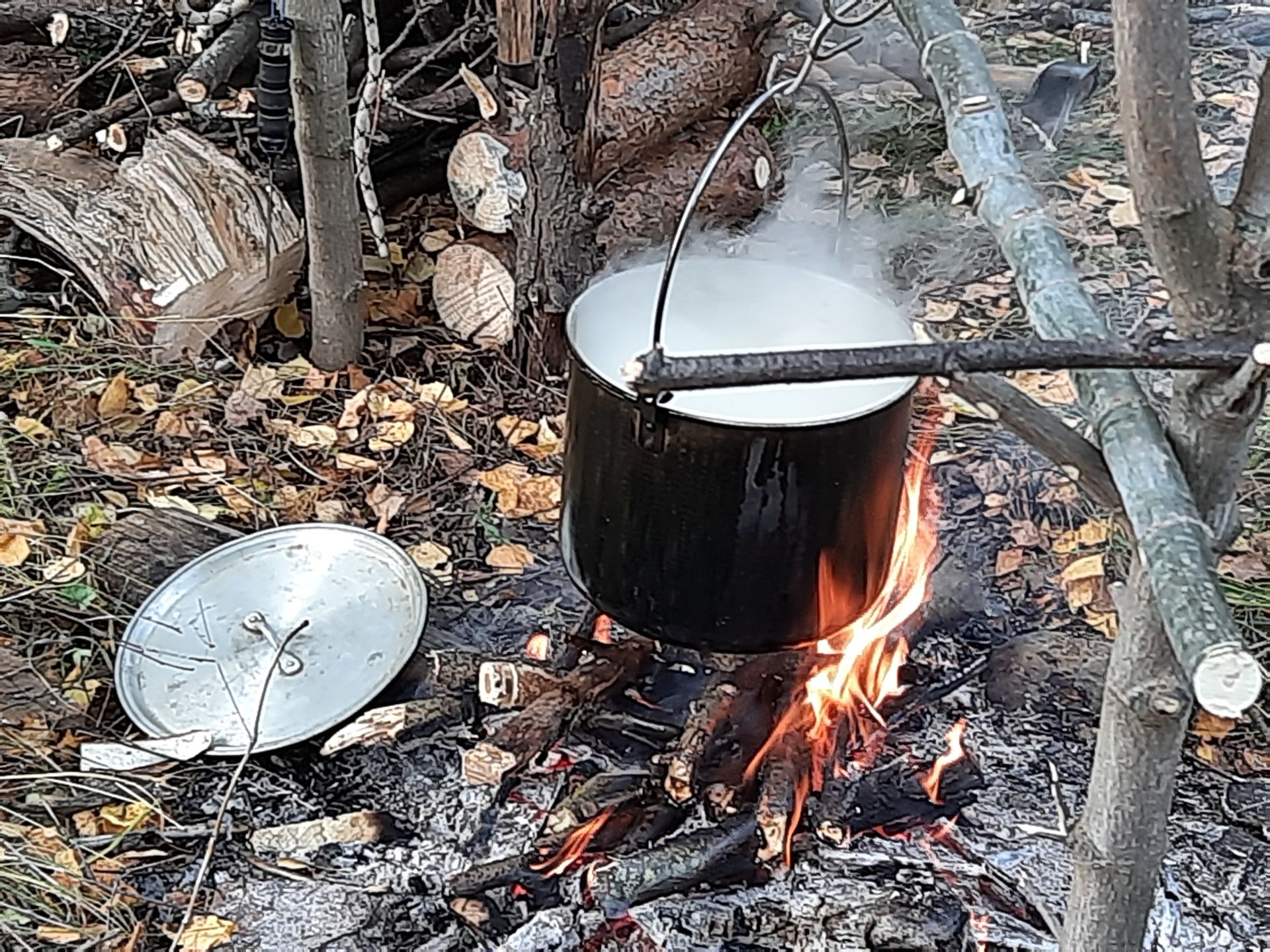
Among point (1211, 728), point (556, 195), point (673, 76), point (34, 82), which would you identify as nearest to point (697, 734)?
point (1211, 728)

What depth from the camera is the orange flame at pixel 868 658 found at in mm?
2068

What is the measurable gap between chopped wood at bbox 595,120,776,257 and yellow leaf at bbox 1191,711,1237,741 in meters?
1.53

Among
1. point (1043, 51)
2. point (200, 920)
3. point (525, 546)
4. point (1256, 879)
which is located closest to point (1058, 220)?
point (1043, 51)

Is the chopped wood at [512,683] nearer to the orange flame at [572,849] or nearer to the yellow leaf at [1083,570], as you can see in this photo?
the orange flame at [572,849]

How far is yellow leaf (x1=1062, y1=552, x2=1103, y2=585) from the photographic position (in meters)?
2.48

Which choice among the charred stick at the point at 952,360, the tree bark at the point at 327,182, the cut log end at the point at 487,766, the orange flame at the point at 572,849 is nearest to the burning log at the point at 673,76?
the tree bark at the point at 327,182

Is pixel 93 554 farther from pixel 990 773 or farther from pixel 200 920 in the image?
pixel 990 773

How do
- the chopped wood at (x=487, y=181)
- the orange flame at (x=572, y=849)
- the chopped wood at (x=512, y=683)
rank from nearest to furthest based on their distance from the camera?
1. the orange flame at (x=572, y=849)
2. the chopped wood at (x=512, y=683)
3. the chopped wood at (x=487, y=181)

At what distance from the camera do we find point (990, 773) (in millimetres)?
2092

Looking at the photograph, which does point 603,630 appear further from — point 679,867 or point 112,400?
point 112,400

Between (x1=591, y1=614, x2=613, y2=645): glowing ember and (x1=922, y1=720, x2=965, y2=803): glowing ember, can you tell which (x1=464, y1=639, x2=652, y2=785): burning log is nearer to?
(x1=591, y1=614, x2=613, y2=645): glowing ember

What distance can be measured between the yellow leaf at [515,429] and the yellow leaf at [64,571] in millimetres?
902

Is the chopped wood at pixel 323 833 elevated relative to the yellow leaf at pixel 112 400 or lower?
lower

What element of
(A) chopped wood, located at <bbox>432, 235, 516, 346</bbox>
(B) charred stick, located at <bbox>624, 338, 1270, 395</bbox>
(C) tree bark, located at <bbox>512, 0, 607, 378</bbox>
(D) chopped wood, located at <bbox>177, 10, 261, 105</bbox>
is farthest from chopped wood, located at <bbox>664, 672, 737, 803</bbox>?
(D) chopped wood, located at <bbox>177, 10, 261, 105</bbox>
